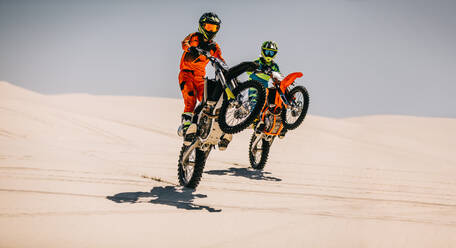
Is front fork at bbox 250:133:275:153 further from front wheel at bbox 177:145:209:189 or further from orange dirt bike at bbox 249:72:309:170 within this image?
front wheel at bbox 177:145:209:189

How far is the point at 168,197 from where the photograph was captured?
4.68 m

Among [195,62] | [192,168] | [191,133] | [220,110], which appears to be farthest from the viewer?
[192,168]

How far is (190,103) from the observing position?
5.61 meters

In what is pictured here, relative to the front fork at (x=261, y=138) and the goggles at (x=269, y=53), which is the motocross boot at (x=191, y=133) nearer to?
the front fork at (x=261, y=138)

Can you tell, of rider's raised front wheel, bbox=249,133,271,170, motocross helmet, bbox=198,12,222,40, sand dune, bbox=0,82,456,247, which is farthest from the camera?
rider's raised front wheel, bbox=249,133,271,170

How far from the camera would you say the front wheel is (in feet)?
17.6

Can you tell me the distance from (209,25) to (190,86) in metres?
0.91

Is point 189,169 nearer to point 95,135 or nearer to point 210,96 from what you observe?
point 210,96

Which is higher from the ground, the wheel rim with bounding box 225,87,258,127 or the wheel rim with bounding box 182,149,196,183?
the wheel rim with bounding box 225,87,258,127

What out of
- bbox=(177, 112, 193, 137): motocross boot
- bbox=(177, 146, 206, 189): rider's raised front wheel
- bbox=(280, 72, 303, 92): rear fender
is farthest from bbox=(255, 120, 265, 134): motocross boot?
bbox=(177, 112, 193, 137): motocross boot

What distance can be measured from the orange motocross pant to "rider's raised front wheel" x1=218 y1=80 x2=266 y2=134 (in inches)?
31.5

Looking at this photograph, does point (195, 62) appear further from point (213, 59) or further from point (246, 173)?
point (246, 173)

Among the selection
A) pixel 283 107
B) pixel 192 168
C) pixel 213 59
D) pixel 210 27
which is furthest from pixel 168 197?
pixel 283 107

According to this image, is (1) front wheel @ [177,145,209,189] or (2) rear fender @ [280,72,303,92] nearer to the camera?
(1) front wheel @ [177,145,209,189]
